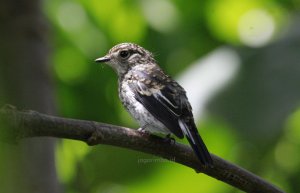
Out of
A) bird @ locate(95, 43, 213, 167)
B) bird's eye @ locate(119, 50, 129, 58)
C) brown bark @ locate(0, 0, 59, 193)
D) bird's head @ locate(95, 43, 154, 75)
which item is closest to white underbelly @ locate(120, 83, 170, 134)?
bird @ locate(95, 43, 213, 167)

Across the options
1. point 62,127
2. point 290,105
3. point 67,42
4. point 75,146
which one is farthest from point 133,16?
point 62,127

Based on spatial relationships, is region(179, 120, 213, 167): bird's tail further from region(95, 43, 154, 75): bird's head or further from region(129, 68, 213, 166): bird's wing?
region(95, 43, 154, 75): bird's head

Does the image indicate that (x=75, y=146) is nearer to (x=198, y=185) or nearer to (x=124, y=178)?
(x=124, y=178)

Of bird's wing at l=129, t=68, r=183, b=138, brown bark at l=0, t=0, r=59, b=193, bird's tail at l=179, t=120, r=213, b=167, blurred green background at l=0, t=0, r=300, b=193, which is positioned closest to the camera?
brown bark at l=0, t=0, r=59, b=193

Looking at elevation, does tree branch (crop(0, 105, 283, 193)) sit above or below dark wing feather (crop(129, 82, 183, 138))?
above

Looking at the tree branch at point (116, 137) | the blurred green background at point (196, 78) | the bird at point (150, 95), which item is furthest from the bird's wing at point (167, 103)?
the tree branch at point (116, 137)

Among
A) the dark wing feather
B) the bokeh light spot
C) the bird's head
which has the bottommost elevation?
the dark wing feather

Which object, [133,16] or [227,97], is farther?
[133,16]

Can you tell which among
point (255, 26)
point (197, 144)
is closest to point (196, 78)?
point (197, 144)
